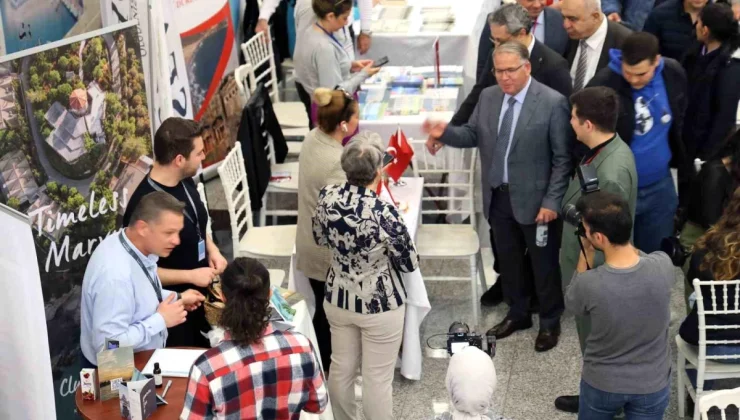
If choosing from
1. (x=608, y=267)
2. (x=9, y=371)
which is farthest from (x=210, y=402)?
(x=608, y=267)

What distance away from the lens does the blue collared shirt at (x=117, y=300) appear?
10.6 feet

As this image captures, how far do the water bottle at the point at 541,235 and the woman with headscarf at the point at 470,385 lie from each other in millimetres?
1866

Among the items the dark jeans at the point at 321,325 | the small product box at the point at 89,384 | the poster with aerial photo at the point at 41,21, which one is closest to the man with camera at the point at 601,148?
the dark jeans at the point at 321,325

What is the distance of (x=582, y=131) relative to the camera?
4.12m

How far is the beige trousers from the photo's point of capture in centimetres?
398

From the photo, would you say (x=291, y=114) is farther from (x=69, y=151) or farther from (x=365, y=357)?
(x=365, y=357)

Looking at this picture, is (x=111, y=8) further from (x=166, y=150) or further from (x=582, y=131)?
(x=582, y=131)

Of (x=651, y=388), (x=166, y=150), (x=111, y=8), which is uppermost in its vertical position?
(x=111, y=8)

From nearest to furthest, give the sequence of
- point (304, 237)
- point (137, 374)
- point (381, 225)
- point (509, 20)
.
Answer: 1. point (137, 374)
2. point (381, 225)
3. point (304, 237)
4. point (509, 20)

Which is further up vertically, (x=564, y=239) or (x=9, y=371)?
(x=9, y=371)

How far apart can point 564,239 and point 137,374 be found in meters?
2.06

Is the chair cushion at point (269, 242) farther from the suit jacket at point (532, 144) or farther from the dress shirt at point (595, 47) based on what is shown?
the dress shirt at point (595, 47)

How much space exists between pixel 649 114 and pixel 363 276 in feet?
5.38

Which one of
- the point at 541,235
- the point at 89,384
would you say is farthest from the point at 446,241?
the point at 89,384
